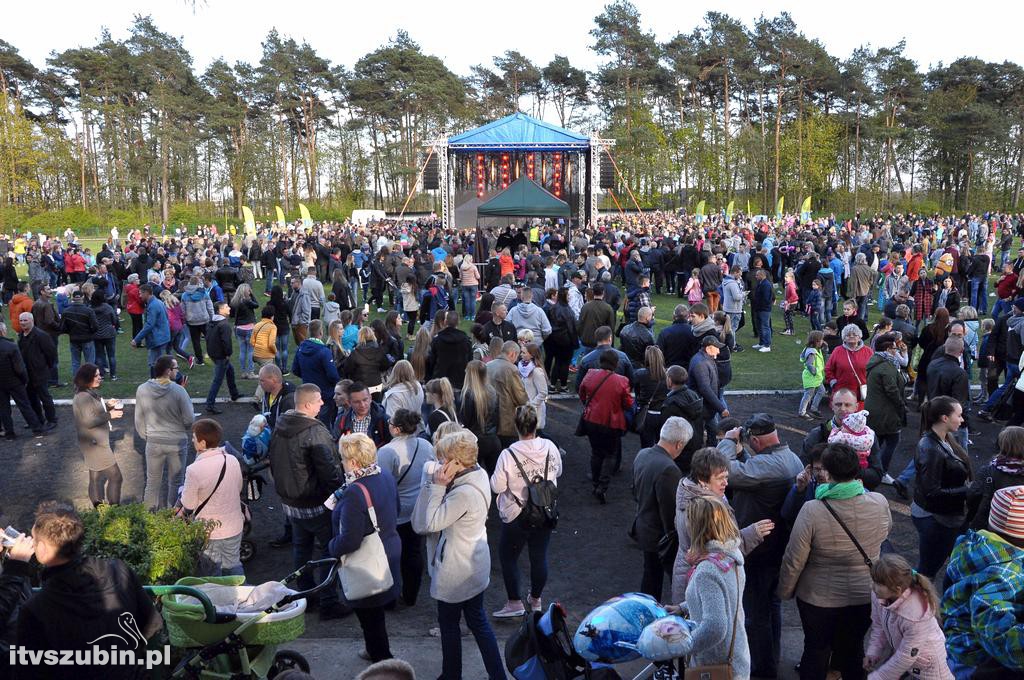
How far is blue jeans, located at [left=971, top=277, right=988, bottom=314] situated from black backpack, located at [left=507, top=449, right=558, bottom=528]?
14.3 metres

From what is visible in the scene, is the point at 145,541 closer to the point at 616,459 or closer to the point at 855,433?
the point at 616,459

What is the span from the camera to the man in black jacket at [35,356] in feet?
29.5

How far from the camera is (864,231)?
2455 cm

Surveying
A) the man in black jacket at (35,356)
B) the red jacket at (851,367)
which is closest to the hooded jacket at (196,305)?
the man in black jacket at (35,356)

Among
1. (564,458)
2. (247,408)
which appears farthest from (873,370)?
(247,408)

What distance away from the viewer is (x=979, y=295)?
52.6ft

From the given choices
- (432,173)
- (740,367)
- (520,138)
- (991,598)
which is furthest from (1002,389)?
(520,138)

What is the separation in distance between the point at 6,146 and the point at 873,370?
175 feet

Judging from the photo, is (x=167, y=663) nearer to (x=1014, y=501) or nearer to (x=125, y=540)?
(x=125, y=540)

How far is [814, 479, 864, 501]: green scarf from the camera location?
3834 mm

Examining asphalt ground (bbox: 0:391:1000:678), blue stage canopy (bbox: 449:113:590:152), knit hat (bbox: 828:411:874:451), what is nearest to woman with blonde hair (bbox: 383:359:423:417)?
asphalt ground (bbox: 0:391:1000:678)

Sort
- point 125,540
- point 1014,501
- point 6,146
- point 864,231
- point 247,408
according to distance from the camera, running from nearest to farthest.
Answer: point 1014,501, point 125,540, point 247,408, point 864,231, point 6,146

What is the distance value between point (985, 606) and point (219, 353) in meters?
8.52

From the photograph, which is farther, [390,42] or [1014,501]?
[390,42]
